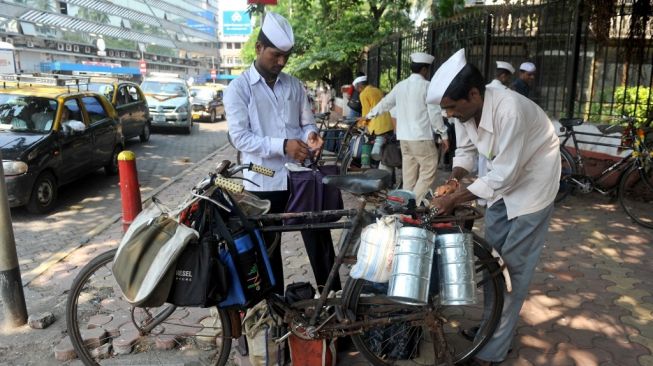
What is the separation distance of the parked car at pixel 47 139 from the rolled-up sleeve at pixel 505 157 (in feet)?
18.5

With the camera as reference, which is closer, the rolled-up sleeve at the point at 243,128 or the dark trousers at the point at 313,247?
the rolled-up sleeve at the point at 243,128

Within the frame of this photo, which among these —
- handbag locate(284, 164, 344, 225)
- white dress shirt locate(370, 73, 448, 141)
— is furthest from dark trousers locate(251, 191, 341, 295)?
white dress shirt locate(370, 73, 448, 141)

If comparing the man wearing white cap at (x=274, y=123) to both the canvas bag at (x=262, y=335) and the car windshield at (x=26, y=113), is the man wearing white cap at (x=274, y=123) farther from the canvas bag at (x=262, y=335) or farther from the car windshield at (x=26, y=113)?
the car windshield at (x=26, y=113)

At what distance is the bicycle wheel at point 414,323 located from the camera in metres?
2.83

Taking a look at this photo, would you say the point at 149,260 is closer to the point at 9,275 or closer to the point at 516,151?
the point at 9,275

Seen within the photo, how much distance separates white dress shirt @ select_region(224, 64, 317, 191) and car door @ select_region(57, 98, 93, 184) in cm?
529

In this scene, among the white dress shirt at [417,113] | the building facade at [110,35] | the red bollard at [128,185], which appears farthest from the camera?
the building facade at [110,35]

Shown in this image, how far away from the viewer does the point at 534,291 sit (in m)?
4.25

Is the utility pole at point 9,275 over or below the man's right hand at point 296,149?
below

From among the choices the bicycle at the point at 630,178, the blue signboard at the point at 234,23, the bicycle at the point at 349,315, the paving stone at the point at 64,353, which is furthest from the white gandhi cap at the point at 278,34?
the blue signboard at the point at 234,23

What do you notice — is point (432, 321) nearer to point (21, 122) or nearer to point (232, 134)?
point (232, 134)

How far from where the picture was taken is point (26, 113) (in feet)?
24.3

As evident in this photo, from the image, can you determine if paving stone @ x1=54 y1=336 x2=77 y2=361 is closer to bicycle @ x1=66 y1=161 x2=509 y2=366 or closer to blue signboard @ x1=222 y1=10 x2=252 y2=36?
bicycle @ x1=66 y1=161 x2=509 y2=366

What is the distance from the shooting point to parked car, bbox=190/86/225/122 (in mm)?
21345
